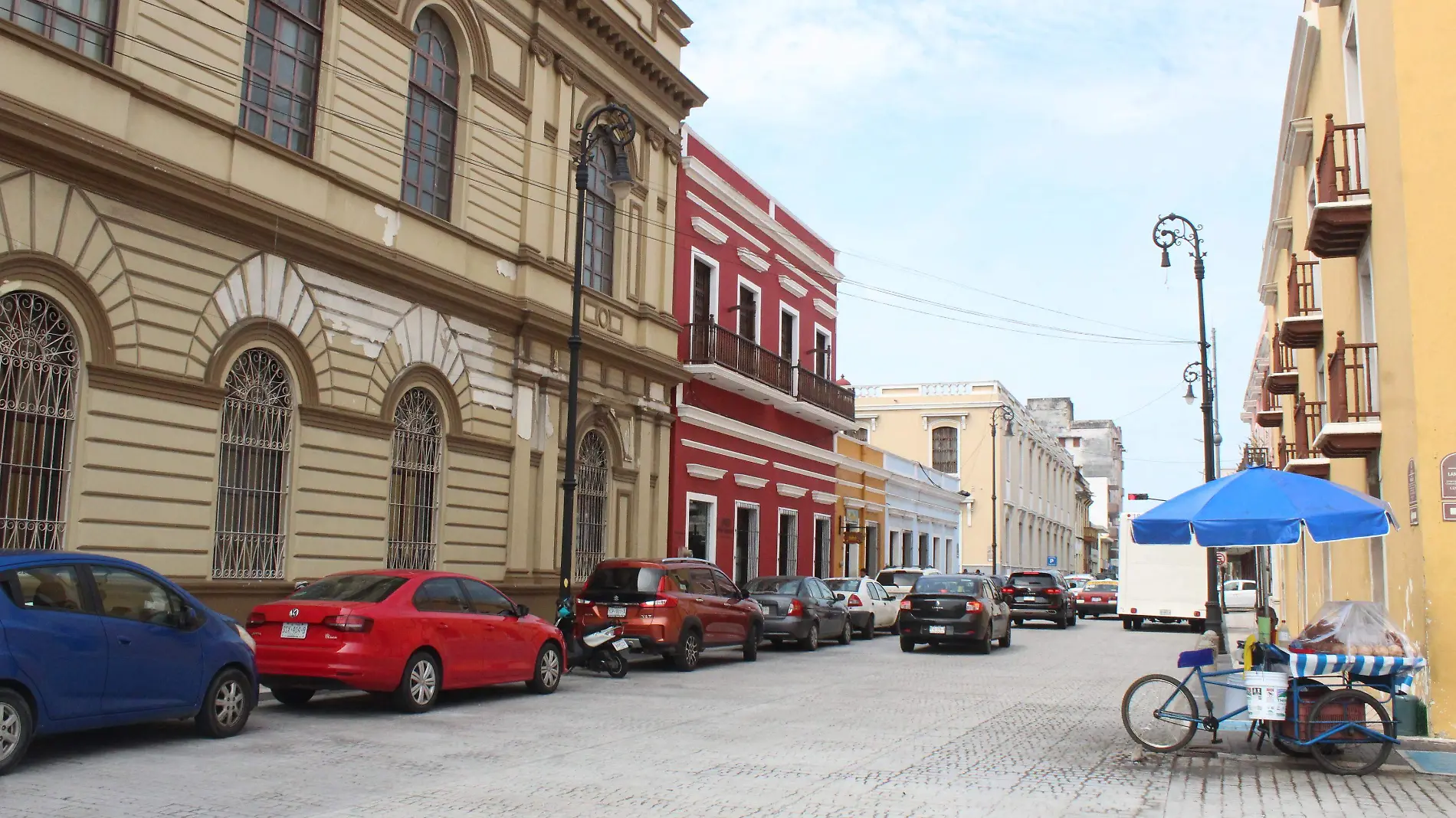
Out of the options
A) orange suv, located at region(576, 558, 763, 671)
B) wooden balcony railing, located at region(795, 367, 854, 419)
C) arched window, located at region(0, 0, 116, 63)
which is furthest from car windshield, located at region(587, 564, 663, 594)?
wooden balcony railing, located at region(795, 367, 854, 419)

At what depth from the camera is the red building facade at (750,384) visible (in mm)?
26391

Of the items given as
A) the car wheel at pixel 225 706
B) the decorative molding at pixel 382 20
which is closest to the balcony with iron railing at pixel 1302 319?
the decorative molding at pixel 382 20

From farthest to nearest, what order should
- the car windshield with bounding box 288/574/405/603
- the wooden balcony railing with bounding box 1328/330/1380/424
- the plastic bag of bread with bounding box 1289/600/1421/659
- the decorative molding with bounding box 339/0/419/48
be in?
the decorative molding with bounding box 339/0/419/48, the wooden balcony railing with bounding box 1328/330/1380/424, the car windshield with bounding box 288/574/405/603, the plastic bag of bread with bounding box 1289/600/1421/659

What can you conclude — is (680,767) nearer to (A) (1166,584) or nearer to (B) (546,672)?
(B) (546,672)

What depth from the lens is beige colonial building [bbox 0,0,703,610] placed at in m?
12.4

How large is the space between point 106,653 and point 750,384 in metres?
19.7

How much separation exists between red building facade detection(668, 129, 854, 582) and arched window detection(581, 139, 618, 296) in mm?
2581

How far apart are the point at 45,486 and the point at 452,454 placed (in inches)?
271

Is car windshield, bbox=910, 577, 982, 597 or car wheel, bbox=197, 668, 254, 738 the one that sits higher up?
car windshield, bbox=910, 577, 982, 597

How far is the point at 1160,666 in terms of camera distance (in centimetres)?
2050

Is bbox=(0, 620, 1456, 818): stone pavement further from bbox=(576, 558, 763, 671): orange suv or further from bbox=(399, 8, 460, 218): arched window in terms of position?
bbox=(399, 8, 460, 218): arched window

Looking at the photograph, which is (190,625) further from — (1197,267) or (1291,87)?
(1197,267)

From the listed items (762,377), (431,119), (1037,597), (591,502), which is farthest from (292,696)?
(1037,597)

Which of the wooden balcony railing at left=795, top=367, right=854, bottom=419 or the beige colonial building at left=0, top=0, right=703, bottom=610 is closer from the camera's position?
the beige colonial building at left=0, top=0, right=703, bottom=610
